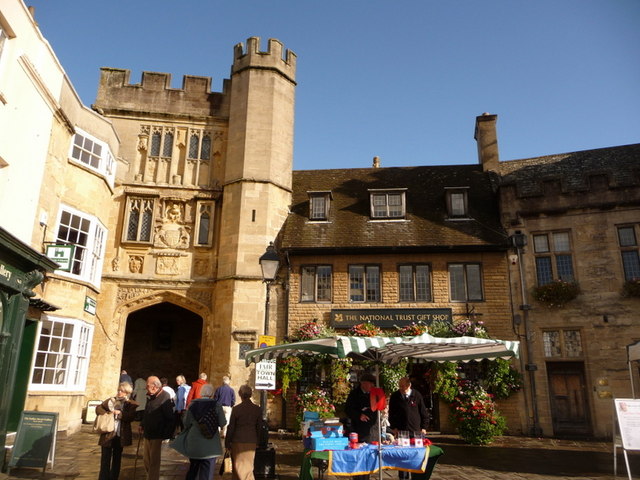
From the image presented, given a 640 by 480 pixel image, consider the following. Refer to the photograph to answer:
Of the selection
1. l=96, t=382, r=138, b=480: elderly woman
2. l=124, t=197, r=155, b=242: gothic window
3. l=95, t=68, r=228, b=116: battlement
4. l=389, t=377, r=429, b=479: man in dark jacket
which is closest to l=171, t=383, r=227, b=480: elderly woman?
l=96, t=382, r=138, b=480: elderly woman

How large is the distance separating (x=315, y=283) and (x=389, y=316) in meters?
2.84

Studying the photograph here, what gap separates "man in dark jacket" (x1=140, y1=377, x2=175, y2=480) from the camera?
282 inches

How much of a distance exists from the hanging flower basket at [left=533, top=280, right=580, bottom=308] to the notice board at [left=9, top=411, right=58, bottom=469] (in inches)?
562

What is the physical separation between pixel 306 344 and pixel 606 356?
453 inches

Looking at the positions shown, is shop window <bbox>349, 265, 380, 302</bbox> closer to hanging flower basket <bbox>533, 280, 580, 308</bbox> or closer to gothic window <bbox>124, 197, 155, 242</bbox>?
hanging flower basket <bbox>533, 280, 580, 308</bbox>

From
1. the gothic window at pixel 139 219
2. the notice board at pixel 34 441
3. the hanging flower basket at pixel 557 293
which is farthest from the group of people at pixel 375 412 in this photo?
the gothic window at pixel 139 219

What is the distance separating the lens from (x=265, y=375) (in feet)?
Answer: 35.6

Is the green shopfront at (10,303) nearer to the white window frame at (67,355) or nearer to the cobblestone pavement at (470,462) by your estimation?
the cobblestone pavement at (470,462)

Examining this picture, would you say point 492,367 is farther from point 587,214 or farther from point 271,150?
point 271,150

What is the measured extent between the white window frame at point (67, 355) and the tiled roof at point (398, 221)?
7139mm

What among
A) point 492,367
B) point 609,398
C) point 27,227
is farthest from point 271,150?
point 609,398

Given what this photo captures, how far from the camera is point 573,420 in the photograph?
15.7 m

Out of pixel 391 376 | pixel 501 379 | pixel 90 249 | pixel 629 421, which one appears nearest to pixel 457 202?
→ pixel 501 379

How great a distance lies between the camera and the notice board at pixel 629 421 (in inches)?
348
